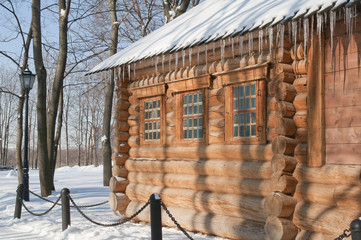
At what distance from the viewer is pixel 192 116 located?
9359 mm

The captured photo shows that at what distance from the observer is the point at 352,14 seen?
625cm

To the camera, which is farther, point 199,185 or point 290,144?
point 199,185

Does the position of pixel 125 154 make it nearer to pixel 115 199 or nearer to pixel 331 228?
pixel 115 199

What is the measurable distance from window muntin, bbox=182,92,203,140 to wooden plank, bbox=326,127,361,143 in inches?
115

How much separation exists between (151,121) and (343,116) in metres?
4.87

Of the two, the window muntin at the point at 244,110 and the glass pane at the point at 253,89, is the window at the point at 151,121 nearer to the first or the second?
the window muntin at the point at 244,110

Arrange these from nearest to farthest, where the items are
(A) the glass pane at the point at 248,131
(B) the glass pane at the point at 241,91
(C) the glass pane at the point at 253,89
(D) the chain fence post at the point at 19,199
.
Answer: (C) the glass pane at the point at 253,89
(A) the glass pane at the point at 248,131
(B) the glass pane at the point at 241,91
(D) the chain fence post at the point at 19,199

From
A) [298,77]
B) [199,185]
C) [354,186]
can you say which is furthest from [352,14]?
[199,185]

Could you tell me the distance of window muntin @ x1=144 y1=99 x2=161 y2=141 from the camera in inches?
407

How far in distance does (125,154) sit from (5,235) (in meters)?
3.31

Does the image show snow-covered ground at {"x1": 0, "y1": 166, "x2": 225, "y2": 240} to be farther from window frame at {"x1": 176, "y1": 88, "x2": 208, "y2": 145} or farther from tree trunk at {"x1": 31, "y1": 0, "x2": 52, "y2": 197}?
window frame at {"x1": 176, "y1": 88, "x2": 208, "y2": 145}

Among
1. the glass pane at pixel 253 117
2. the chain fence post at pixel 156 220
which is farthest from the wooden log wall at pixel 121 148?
the chain fence post at pixel 156 220

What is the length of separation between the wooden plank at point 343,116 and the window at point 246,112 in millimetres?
1237

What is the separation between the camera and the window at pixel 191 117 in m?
9.19
